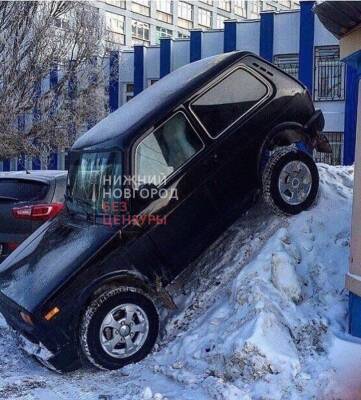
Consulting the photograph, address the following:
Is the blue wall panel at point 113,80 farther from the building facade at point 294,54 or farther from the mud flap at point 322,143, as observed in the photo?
the mud flap at point 322,143

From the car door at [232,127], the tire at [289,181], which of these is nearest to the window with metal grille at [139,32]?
the car door at [232,127]

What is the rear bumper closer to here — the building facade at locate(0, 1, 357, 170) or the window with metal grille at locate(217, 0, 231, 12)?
the building facade at locate(0, 1, 357, 170)

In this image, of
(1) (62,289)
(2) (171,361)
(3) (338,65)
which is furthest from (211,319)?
(3) (338,65)

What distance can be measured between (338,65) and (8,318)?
68.7 feet

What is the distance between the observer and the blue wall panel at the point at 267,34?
25203mm

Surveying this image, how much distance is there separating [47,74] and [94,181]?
756 inches

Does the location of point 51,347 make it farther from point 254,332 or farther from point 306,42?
point 306,42

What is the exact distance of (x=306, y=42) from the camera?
24.4m

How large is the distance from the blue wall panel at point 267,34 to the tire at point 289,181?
19.7m

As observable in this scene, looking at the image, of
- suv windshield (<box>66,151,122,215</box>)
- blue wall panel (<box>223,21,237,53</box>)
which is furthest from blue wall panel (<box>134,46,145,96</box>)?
suv windshield (<box>66,151,122,215</box>)

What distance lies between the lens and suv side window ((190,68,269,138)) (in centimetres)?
607

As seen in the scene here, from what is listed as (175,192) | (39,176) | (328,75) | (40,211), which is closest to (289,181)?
(175,192)

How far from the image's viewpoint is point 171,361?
5.26 m

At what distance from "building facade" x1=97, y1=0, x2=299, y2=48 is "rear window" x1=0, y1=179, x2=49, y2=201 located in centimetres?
3319
